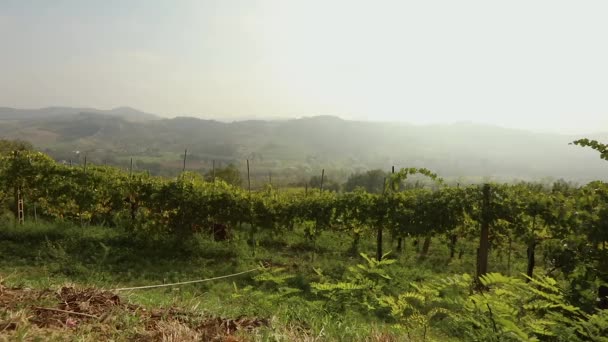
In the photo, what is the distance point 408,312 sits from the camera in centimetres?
693

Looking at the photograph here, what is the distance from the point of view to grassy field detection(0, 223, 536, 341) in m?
2.83

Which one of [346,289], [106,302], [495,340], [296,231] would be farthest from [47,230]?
[495,340]

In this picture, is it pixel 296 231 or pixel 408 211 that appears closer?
pixel 408 211

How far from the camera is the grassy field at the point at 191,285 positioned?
283 centimetres

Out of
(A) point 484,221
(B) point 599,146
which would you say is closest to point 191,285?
(A) point 484,221

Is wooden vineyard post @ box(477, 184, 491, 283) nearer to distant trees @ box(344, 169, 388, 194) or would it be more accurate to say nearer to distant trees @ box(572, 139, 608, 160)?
distant trees @ box(572, 139, 608, 160)

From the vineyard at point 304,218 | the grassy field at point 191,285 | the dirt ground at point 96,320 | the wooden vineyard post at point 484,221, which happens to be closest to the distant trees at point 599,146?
the grassy field at point 191,285

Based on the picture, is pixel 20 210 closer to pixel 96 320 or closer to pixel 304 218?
pixel 304 218

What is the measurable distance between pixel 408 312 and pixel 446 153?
200 m

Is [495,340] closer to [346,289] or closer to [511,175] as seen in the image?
[346,289]

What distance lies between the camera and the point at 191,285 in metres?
8.13

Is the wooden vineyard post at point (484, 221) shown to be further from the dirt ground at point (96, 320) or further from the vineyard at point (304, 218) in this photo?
the dirt ground at point (96, 320)

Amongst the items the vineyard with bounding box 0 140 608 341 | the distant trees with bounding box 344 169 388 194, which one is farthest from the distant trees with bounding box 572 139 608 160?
the distant trees with bounding box 344 169 388 194

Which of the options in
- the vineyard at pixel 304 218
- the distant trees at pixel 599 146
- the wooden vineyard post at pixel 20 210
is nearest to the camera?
the distant trees at pixel 599 146
